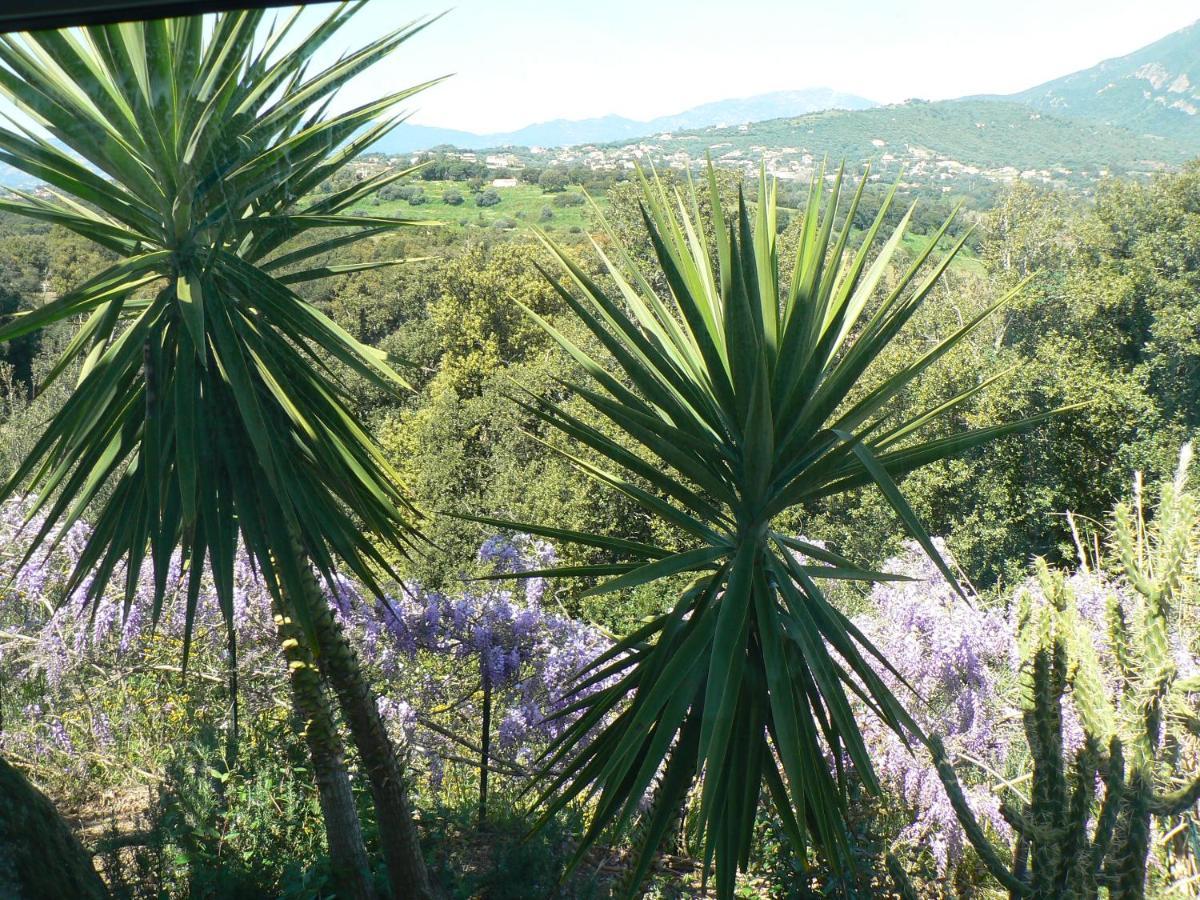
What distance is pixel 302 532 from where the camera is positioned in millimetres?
2336

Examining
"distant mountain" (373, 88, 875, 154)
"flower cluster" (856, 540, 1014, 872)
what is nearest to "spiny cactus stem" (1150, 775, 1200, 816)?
"flower cluster" (856, 540, 1014, 872)

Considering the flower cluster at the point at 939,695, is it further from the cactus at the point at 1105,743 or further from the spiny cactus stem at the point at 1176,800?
the spiny cactus stem at the point at 1176,800

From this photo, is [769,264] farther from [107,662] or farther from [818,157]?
[107,662]

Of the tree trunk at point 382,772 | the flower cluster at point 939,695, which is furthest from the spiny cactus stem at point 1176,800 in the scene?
the tree trunk at point 382,772

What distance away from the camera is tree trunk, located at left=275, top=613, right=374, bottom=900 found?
2566 millimetres

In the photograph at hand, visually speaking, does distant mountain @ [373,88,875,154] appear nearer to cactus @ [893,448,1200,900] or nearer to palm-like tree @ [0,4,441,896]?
palm-like tree @ [0,4,441,896]

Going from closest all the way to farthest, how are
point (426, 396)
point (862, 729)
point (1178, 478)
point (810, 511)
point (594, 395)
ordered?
point (594, 395)
point (1178, 478)
point (862, 729)
point (810, 511)
point (426, 396)

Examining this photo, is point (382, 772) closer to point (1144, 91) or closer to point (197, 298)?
point (197, 298)

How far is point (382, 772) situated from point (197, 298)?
5.08 feet

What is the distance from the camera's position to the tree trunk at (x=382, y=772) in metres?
2.58

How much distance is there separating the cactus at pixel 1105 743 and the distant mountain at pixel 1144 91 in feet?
3.18

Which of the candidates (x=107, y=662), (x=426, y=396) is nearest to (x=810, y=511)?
(x=426, y=396)

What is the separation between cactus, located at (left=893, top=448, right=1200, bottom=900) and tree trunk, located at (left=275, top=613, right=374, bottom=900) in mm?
1694

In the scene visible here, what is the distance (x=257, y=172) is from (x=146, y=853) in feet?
6.07
